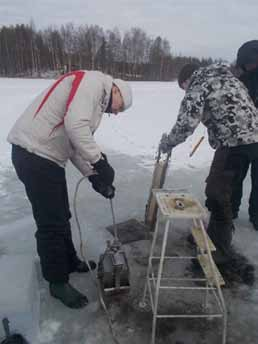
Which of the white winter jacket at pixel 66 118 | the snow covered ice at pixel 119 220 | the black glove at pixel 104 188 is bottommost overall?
the snow covered ice at pixel 119 220

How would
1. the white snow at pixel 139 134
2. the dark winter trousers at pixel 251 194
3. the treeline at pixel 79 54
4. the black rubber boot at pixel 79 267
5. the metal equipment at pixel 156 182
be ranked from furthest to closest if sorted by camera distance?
the treeline at pixel 79 54 → the white snow at pixel 139 134 → the dark winter trousers at pixel 251 194 → the metal equipment at pixel 156 182 → the black rubber boot at pixel 79 267

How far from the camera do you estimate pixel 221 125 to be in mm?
2553

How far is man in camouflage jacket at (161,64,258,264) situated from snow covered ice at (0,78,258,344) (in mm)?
553

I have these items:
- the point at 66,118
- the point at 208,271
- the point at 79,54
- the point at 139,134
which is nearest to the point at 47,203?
the point at 66,118

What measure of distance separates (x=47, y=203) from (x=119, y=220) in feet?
5.12

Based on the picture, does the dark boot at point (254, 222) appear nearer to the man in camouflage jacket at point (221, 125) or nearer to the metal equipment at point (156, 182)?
the man in camouflage jacket at point (221, 125)

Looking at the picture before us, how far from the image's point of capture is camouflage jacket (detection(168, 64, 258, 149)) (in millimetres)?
2451

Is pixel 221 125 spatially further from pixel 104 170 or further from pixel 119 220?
pixel 119 220

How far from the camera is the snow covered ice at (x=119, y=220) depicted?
2.02 m

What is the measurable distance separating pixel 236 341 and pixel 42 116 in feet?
6.26

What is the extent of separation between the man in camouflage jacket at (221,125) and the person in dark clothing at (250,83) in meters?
0.33

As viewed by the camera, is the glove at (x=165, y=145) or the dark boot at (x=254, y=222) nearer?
the glove at (x=165, y=145)

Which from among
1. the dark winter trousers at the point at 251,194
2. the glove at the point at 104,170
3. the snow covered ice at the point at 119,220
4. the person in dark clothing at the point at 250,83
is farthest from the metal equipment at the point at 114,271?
the dark winter trousers at the point at 251,194

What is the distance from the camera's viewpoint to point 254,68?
305 cm
